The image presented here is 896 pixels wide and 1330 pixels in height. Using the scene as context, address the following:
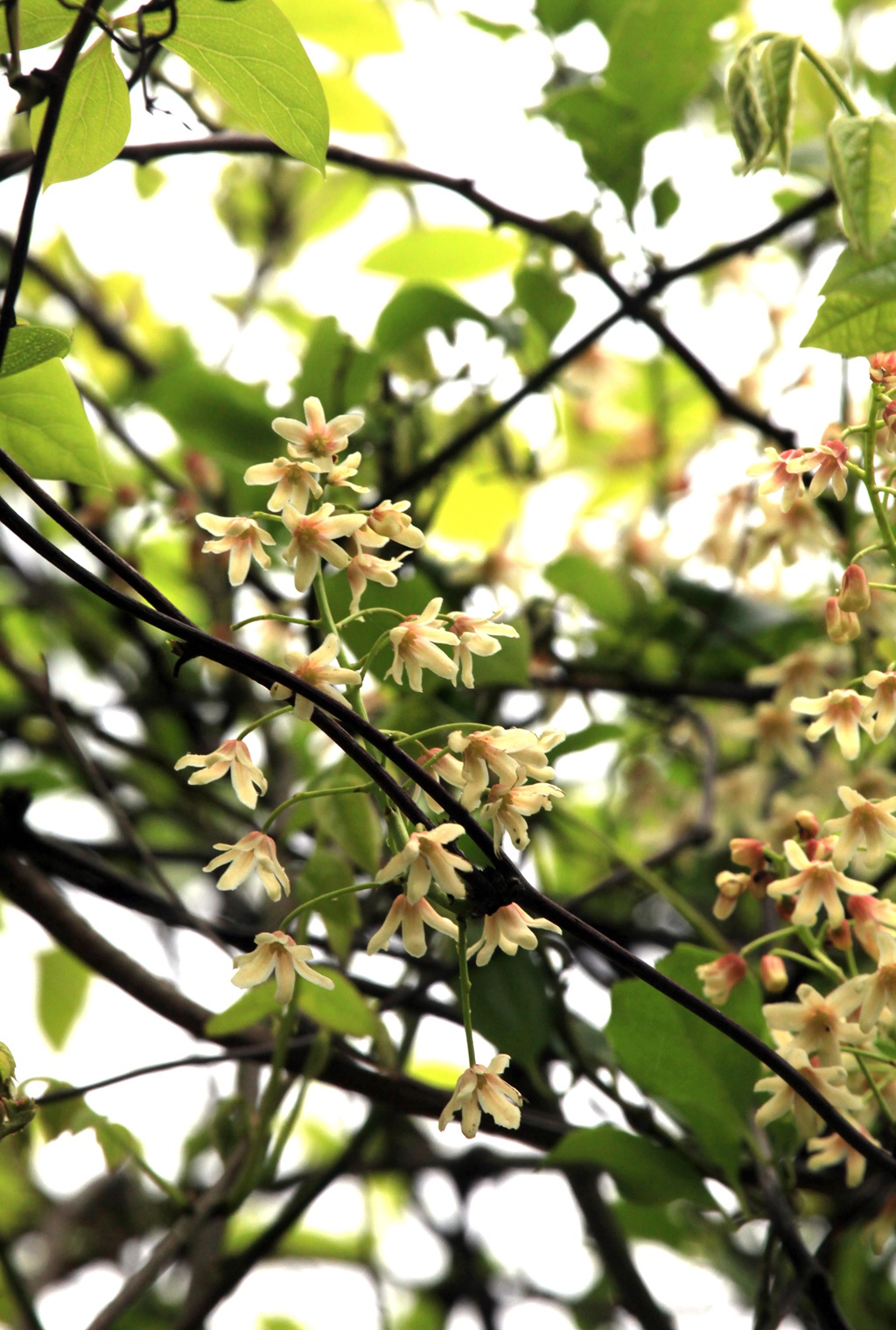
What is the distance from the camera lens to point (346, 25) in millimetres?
1469

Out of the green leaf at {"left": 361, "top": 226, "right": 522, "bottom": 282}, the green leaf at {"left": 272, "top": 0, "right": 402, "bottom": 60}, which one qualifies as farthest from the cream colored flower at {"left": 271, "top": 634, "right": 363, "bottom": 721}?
the green leaf at {"left": 272, "top": 0, "right": 402, "bottom": 60}

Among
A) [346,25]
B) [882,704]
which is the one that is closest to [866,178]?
[882,704]

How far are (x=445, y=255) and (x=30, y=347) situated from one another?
90 centimetres

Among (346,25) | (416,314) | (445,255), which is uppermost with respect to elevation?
(346,25)

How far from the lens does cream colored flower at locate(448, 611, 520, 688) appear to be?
70cm

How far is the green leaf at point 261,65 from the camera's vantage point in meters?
0.74

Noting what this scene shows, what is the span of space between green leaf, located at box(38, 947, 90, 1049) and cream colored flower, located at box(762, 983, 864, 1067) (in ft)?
3.81

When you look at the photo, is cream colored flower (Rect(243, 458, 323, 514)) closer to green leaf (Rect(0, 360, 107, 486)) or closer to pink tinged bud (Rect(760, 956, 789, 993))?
green leaf (Rect(0, 360, 107, 486))

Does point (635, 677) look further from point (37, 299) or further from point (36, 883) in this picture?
point (37, 299)

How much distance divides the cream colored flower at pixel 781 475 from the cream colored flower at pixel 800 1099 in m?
0.34

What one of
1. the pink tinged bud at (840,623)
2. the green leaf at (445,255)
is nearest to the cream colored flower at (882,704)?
the pink tinged bud at (840,623)

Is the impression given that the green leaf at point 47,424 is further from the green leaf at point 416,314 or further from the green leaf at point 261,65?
the green leaf at point 416,314

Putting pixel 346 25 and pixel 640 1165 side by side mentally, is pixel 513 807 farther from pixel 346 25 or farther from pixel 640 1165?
pixel 346 25

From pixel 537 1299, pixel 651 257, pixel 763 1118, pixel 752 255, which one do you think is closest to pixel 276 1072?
pixel 763 1118
